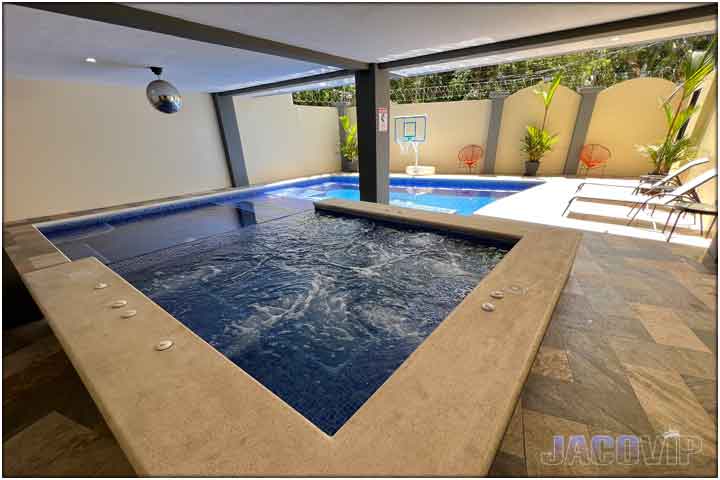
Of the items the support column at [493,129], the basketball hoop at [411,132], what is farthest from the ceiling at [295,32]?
the basketball hoop at [411,132]

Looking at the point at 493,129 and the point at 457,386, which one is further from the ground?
the point at 493,129

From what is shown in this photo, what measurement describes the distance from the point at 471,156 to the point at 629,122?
361cm

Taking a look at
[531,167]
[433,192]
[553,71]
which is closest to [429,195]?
[433,192]

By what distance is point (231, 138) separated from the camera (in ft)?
26.1

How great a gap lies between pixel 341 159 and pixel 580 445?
10.8m

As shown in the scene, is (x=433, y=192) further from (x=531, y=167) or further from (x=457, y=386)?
(x=457, y=386)

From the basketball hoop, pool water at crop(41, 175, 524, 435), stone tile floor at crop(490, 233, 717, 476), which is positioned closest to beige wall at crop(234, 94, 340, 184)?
the basketball hoop

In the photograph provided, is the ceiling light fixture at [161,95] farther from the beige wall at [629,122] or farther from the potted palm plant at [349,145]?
the beige wall at [629,122]

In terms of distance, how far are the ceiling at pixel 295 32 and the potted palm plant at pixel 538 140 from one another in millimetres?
3884

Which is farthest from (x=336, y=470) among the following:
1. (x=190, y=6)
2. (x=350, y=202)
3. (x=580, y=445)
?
(x=350, y=202)

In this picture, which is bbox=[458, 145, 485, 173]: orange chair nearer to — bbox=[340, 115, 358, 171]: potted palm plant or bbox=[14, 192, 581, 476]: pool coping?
bbox=[340, 115, 358, 171]: potted palm plant

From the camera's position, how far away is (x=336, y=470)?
97cm

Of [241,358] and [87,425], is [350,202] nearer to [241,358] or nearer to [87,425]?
[241,358]

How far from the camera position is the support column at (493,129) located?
8648mm
